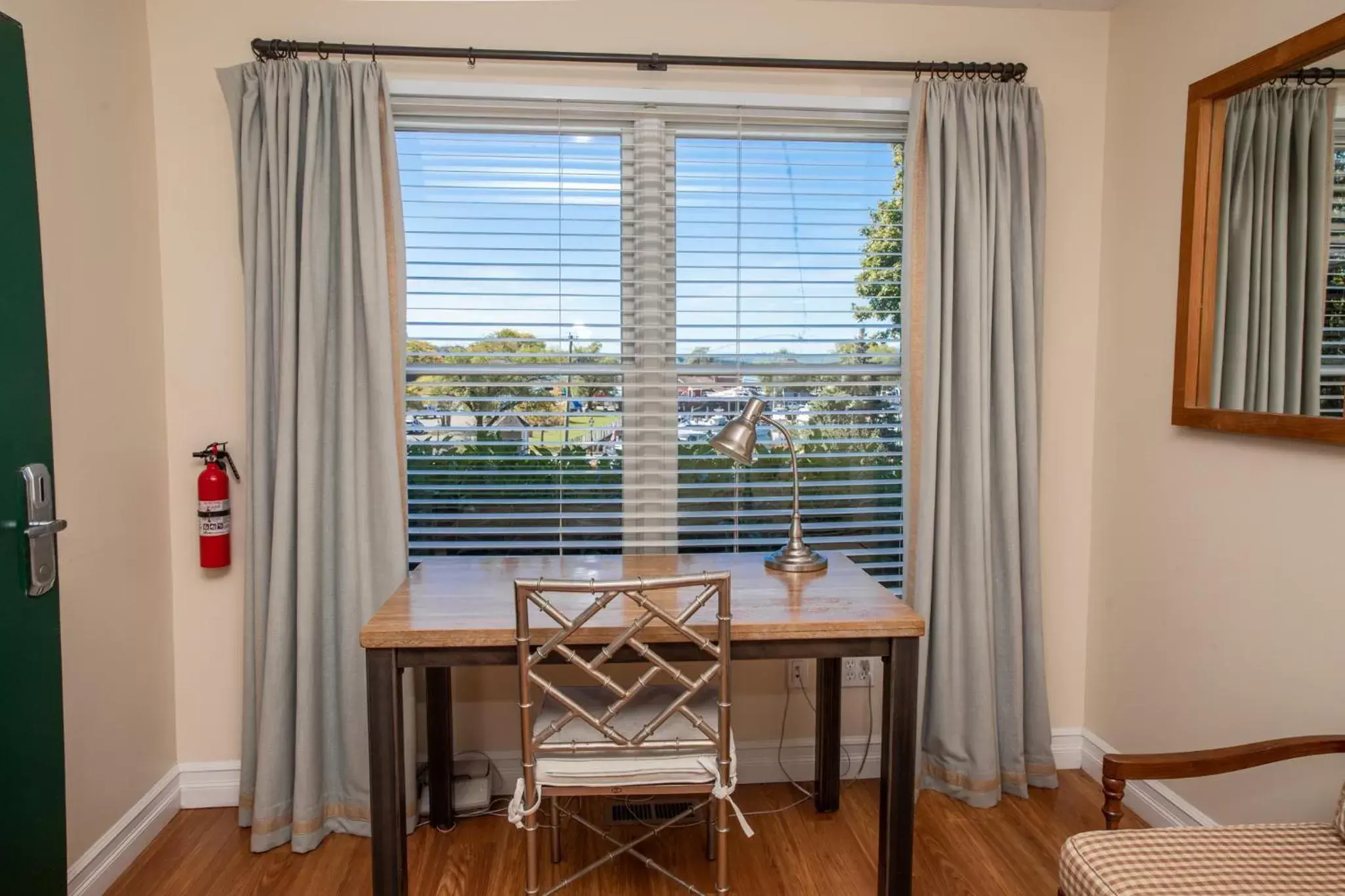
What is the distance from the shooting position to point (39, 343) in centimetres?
181

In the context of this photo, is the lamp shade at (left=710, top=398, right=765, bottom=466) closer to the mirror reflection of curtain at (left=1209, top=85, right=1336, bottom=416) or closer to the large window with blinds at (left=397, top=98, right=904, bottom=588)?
the large window with blinds at (left=397, top=98, right=904, bottom=588)

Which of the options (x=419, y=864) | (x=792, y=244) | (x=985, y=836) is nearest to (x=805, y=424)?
(x=792, y=244)

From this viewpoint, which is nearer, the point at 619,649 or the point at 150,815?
the point at 619,649

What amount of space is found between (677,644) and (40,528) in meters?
1.45

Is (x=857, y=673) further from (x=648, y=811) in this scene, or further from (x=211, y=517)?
(x=211, y=517)

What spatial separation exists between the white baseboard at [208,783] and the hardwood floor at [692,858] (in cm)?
3

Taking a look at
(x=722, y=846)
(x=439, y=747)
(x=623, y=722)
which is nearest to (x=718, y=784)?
(x=722, y=846)

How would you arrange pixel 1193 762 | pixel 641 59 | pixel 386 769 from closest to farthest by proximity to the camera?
pixel 1193 762 < pixel 386 769 < pixel 641 59

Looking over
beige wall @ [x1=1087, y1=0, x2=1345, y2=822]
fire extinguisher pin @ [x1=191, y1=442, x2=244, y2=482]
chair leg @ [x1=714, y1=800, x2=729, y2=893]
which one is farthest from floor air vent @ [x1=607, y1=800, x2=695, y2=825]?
fire extinguisher pin @ [x1=191, y1=442, x2=244, y2=482]

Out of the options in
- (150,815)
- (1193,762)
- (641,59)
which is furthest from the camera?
(641,59)

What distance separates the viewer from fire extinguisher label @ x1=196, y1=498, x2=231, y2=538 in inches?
98.0

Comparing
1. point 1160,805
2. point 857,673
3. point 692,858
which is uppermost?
point 857,673

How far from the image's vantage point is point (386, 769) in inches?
74.0

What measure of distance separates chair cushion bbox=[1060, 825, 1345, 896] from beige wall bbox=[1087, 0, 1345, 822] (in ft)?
1.40
